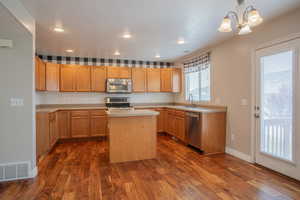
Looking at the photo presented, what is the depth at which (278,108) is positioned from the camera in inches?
103

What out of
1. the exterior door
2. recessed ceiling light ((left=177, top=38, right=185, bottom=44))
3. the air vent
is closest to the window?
recessed ceiling light ((left=177, top=38, right=185, bottom=44))

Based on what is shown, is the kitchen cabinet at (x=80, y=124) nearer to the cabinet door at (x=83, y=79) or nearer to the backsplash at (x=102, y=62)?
the cabinet door at (x=83, y=79)

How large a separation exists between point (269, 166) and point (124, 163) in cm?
243

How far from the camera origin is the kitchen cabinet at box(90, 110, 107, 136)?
15.9 feet

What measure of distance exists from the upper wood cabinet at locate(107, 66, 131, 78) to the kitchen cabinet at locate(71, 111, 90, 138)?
1.35 m

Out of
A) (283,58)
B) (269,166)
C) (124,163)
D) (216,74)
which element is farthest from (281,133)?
(124,163)

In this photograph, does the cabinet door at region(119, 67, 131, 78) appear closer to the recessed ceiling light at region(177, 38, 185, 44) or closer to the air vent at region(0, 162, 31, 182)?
the recessed ceiling light at region(177, 38, 185, 44)

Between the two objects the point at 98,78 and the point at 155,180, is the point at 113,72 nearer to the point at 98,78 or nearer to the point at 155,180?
the point at 98,78

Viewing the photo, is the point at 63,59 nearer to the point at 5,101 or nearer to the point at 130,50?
the point at 130,50

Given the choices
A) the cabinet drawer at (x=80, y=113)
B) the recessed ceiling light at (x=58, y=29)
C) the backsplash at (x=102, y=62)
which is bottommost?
the cabinet drawer at (x=80, y=113)

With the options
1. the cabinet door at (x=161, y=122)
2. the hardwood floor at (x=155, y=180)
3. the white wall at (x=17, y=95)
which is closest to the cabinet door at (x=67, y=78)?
the hardwood floor at (x=155, y=180)

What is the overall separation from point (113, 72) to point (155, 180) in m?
3.64

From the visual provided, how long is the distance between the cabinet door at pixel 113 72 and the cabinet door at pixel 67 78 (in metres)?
0.96

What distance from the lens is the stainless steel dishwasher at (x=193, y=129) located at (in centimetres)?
361
